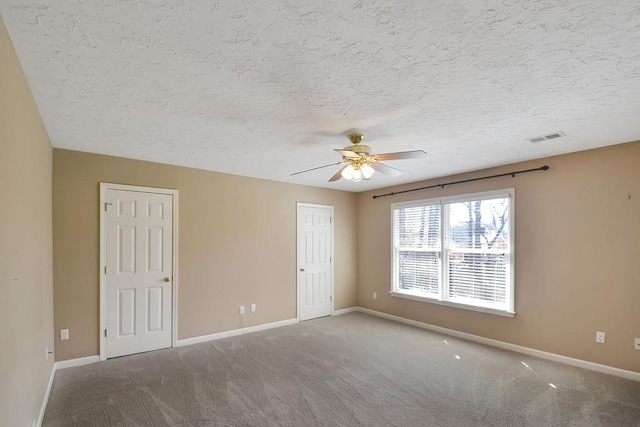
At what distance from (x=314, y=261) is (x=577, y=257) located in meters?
3.83

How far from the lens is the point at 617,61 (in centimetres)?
189

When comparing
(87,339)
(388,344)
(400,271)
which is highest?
(400,271)

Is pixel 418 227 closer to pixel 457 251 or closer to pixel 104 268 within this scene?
pixel 457 251

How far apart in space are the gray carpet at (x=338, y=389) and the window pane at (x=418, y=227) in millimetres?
1627

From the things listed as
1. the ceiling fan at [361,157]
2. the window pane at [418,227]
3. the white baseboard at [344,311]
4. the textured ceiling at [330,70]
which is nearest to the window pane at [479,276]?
the window pane at [418,227]

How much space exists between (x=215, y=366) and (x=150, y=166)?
2647 millimetres

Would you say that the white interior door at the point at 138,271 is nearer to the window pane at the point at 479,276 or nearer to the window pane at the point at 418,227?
the window pane at the point at 418,227

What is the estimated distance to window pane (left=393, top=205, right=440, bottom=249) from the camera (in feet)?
17.5

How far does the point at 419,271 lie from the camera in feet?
18.2

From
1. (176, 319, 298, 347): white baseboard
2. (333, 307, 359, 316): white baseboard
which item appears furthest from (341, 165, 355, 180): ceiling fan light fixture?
(333, 307, 359, 316): white baseboard

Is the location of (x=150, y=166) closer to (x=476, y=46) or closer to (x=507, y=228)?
(x=476, y=46)

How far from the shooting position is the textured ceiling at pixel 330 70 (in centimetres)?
151

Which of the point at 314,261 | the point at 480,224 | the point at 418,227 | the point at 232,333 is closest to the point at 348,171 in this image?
the point at 480,224

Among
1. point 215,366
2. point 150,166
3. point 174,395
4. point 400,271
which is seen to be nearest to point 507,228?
point 400,271
